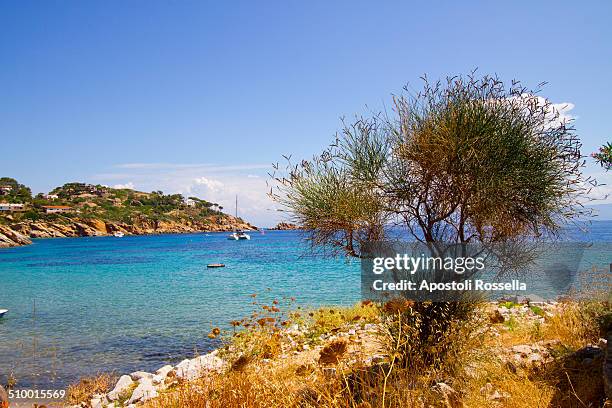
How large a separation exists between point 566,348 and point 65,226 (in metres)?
133

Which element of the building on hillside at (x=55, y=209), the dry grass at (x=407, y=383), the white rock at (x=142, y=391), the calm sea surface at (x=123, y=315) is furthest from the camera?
the building on hillside at (x=55, y=209)

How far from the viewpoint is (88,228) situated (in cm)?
12825

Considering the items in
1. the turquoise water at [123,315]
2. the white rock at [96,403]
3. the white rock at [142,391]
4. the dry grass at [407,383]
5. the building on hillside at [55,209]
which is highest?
the building on hillside at [55,209]

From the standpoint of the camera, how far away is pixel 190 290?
2753cm

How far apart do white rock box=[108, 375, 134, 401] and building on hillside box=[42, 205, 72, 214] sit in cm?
13386

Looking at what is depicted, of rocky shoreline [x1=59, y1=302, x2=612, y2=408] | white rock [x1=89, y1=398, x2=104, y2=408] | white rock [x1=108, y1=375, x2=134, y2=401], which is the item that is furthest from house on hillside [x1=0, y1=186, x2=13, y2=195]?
white rock [x1=89, y1=398, x2=104, y2=408]

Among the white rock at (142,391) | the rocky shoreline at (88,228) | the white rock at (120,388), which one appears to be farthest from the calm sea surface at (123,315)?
the rocky shoreline at (88,228)

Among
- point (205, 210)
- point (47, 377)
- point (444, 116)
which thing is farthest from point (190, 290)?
point (205, 210)

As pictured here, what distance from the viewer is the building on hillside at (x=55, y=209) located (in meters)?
128

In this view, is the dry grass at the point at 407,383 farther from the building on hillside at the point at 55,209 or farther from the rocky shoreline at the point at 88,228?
the building on hillside at the point at 55,209

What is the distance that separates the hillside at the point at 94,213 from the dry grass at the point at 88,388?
328 ft

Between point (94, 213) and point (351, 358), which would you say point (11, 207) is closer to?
point (94, 213)

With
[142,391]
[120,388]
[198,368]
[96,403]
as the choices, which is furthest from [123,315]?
[198,368]

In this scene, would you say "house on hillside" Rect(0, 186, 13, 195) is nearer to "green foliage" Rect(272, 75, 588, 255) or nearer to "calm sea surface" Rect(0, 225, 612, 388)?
"calm sea surface" Rect(0, 225, 612, 388)
